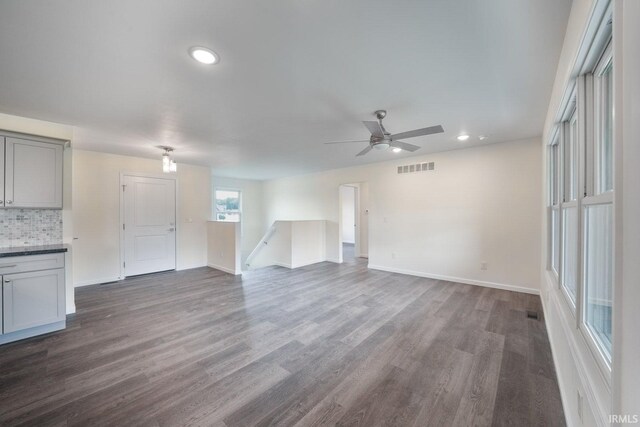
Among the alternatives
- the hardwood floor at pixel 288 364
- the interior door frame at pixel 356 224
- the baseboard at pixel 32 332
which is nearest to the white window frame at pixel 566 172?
the hardwood floor at pixel 288 364

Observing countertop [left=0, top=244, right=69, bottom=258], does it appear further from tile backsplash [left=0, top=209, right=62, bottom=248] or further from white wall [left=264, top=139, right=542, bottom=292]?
white wall [left=264, top=139, right=542, bottom=292]

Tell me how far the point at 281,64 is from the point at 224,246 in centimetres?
442

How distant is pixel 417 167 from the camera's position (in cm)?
503

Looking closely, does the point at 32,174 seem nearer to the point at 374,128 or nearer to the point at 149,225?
the point at 149,225

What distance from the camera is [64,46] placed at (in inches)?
67.4

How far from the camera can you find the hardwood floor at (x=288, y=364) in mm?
1669

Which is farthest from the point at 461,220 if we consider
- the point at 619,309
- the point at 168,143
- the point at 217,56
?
the point at 168,143

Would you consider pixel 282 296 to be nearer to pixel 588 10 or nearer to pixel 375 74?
pixel 375 74

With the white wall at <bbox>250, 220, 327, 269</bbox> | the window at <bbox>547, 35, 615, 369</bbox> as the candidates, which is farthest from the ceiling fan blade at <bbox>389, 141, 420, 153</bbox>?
the white wall at <bbox>250, 220, 327, 269</bbox>

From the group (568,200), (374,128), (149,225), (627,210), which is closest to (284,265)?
(149,225)

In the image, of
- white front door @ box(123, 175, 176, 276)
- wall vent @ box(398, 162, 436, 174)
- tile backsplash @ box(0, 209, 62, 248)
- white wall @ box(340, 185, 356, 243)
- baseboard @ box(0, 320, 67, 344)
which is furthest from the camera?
white wall @ box(340, 185, 356, 243)

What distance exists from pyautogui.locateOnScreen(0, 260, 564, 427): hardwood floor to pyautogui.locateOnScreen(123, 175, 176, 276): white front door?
57.3 inches

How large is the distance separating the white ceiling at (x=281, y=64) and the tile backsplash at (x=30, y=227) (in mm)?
1197

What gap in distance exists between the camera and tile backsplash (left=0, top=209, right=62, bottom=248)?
3.00 m
